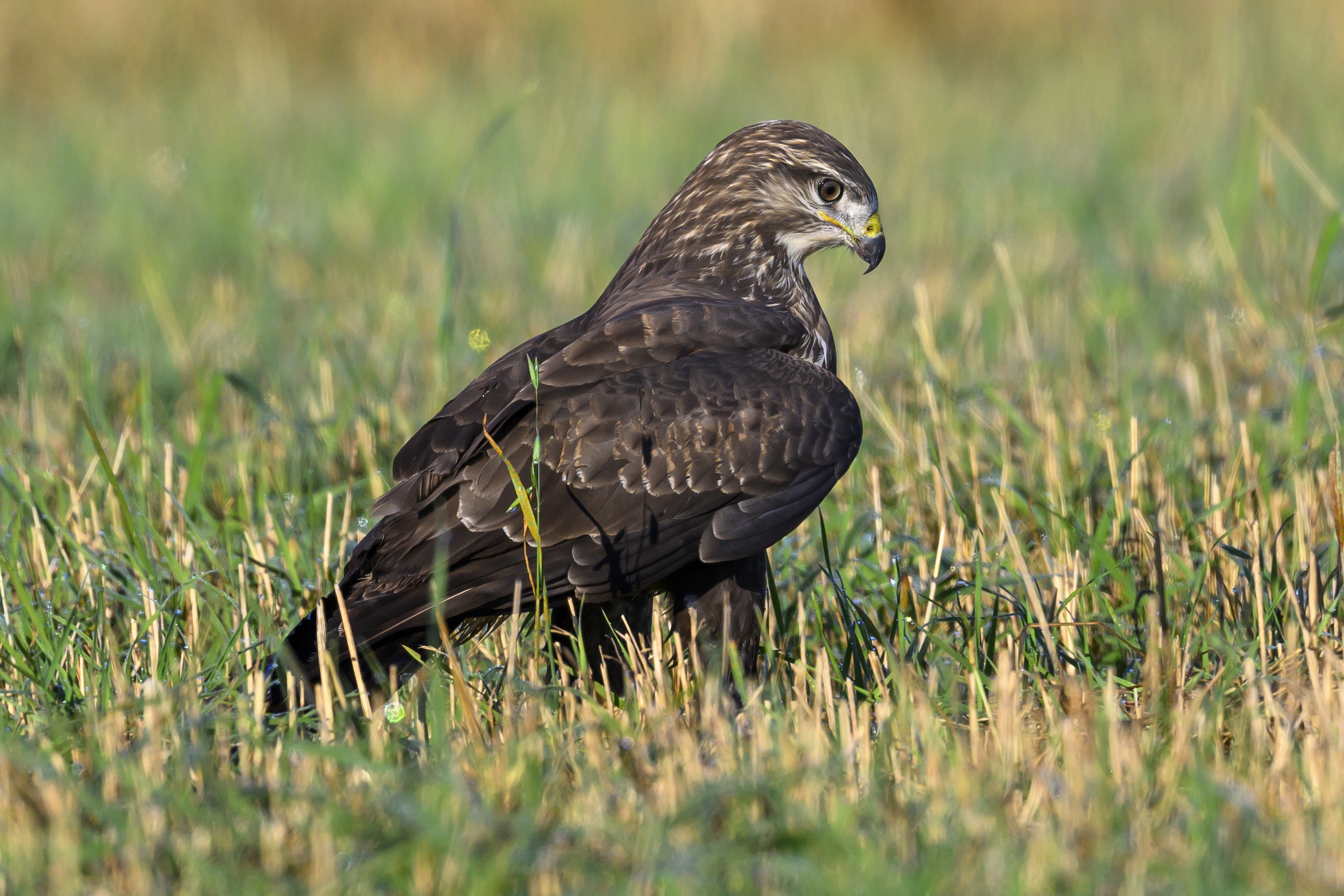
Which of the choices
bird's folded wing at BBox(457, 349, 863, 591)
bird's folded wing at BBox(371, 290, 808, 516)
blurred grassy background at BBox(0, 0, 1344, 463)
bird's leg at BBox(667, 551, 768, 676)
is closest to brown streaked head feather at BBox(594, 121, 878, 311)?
bird's folded wing at BBox(371, 290, 808, 516)

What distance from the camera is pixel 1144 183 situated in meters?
11.0

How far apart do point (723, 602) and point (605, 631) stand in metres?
0.35

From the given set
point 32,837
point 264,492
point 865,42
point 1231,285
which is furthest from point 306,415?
point 865,42

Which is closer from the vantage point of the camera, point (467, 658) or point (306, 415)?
point (467, 658)

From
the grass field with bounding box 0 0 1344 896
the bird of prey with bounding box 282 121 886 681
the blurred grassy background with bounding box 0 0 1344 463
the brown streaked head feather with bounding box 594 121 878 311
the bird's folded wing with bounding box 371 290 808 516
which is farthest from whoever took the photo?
the blurred grassy background with bounding box 0 0 1344 463

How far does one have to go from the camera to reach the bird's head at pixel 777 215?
4230mm

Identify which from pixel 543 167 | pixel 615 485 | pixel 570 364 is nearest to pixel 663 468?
pixel 615 485

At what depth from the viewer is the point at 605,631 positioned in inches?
152

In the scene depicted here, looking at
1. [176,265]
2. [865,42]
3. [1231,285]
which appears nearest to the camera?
[1231,285]

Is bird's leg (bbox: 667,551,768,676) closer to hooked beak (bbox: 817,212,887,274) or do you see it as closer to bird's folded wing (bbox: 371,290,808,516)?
bird's folded wing (bbox: 371,290,808,516)

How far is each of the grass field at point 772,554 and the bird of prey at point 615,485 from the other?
0.51 feet

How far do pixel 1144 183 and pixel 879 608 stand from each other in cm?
783

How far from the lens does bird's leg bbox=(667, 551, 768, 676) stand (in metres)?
3.69

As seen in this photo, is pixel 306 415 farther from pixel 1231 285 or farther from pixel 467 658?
pixel 1231 285
